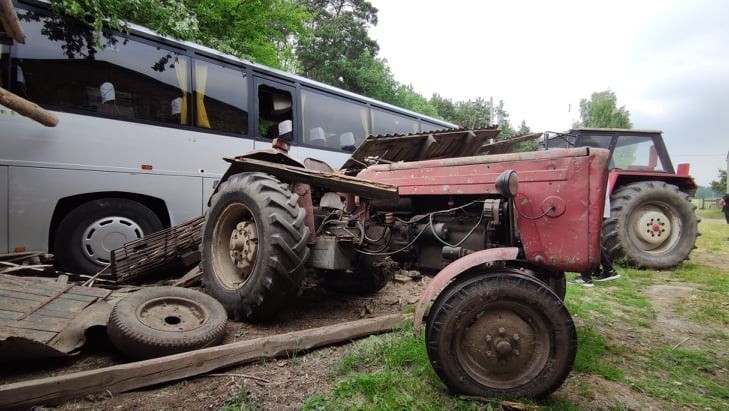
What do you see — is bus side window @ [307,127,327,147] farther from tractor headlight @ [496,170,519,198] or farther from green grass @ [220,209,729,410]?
tractor headlight @ [496,170,519,198]

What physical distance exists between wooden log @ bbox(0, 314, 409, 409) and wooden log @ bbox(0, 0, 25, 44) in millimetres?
2649

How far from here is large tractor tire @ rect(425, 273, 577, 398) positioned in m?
1.79

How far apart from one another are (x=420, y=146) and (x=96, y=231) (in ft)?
12.3

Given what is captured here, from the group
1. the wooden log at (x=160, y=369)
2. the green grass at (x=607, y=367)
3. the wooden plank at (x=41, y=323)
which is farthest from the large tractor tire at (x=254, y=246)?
the wooden plank at (x=41, y=323)

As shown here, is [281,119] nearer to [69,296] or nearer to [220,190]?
[220,190]

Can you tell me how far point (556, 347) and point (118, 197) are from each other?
4.65m

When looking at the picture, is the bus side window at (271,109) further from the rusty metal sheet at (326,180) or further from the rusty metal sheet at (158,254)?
the rusty metal sheet at (326,180)

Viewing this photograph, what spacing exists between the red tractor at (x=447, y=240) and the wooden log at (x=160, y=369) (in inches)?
18.4

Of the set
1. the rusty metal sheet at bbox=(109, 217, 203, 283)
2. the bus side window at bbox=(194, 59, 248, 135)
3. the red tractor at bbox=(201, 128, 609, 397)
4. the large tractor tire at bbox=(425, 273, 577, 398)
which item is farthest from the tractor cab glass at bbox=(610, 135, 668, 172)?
the rusty metal sheet at bbox=(109, 217, 203, 283)

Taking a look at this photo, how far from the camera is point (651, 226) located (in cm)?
562

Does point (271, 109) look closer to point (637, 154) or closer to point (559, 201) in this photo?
point (559, 201)

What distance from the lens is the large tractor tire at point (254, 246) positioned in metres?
2.66

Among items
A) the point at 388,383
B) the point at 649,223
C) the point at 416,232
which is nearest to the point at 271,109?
the point at 416,232

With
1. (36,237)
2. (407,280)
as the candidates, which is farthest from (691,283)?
(36,237)
